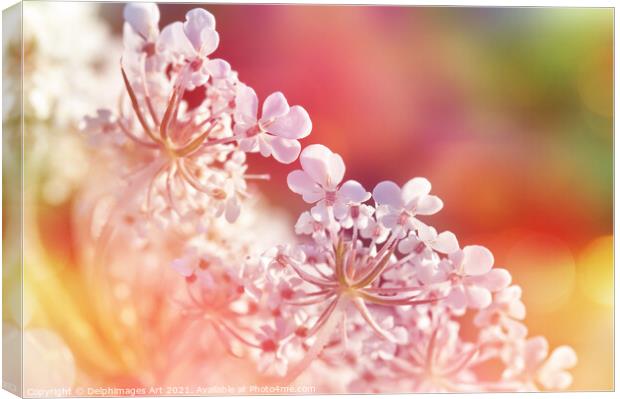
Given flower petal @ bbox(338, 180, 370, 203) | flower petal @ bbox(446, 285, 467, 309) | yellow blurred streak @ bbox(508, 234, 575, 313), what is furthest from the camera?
yellow blurred streak @ bbox(508, 234, 575, 313)

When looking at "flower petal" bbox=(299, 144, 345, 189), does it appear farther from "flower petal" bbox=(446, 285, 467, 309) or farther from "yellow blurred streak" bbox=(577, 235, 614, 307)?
"yellow blurred streak" bbox=(577, 235, 614, 307)

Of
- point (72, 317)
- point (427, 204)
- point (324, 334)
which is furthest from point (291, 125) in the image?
point (72, 317)

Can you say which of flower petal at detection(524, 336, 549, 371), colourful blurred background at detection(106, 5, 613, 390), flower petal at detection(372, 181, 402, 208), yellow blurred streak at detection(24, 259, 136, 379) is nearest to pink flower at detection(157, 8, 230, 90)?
colourful blurred background at detection(106, 5, 613, 390)

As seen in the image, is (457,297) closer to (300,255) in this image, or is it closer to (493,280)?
(493,280)

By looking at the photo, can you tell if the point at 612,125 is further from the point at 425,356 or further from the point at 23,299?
the point at 23,299

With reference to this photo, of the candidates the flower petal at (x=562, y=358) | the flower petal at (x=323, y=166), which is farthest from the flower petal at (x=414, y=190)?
the flower petal at (x=562, y=358)

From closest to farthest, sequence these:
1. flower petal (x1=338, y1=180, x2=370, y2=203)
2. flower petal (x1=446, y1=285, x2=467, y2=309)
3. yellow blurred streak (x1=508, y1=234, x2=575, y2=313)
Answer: flower petal (x1=338, y1=180, x2=370, y2=203)
flower petal (x1=446, y1=285, x2=467, y2=309)
yellow blurred streak (x1=508, y1=234, x2=575, y2=313)

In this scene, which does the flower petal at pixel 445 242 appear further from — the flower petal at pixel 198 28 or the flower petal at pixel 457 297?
the flower petal at pixel 198 28
